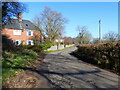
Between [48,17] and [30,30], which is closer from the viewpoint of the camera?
[30,30]

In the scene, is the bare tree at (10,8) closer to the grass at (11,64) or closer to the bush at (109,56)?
the grass at (11,64)

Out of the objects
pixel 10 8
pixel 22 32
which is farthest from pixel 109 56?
pixel 22 32

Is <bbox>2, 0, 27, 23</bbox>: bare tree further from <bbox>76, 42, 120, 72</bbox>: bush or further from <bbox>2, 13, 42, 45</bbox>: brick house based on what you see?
<bbox>2, 13, 42, 45</bbox>: brick house

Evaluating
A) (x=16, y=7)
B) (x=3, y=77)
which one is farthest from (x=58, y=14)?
(x=3, y=77)

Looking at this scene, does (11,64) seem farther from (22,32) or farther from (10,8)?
(22,32)

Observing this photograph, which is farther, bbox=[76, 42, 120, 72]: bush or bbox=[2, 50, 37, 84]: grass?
bbox=[76, 42, 120, 72]: bush

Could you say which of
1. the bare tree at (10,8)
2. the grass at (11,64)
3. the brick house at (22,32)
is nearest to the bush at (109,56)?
the grass at (11,64)

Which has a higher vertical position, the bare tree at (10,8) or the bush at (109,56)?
the bare tree at (10,8)

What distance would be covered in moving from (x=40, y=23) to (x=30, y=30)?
5181 millimetres

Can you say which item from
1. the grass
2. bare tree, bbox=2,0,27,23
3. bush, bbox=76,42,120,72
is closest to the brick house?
bare tree, bbox=2,0,27,23

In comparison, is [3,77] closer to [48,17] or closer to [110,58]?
[110,58]

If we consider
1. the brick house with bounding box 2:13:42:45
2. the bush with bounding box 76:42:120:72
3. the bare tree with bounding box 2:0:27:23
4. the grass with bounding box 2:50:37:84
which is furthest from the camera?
the brick house with bounding box 2:13:42:45

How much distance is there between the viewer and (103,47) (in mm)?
7234

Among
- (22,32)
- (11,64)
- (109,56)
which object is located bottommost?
(11,64)
